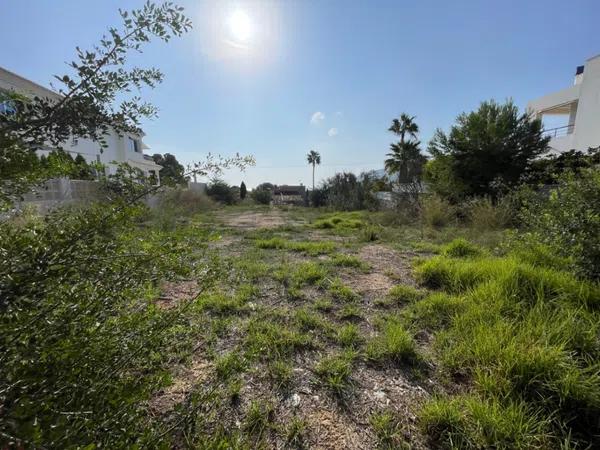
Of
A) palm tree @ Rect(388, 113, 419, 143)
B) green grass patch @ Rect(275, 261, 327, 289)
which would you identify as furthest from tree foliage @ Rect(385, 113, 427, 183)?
green grass patch @ Rect(275, 261, 327, 289)

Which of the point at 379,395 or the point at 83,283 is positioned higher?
the point at 83,283

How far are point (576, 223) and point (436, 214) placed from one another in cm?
502

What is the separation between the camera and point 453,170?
922 cm

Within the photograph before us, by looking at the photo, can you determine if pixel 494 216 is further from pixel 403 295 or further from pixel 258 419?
pixel 258 419

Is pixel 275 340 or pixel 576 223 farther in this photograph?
pixel 576 223

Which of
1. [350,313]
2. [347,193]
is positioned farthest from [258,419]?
[347,193]

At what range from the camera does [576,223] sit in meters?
2.46

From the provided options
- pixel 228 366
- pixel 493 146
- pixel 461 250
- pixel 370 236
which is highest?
pixel 493 146

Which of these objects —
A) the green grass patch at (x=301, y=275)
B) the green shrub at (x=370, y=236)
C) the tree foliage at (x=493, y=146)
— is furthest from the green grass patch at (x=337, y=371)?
the tree foliage at (x=493, y=146)

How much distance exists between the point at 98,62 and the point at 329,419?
77.8 inches

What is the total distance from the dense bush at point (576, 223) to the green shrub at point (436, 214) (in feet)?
14.5

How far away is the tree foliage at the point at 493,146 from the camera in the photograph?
27.8 ft

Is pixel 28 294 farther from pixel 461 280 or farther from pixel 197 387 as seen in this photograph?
pixel 461 280

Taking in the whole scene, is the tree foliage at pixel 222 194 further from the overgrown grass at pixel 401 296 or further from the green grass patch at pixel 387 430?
the green grass patch at pixel 387 430
